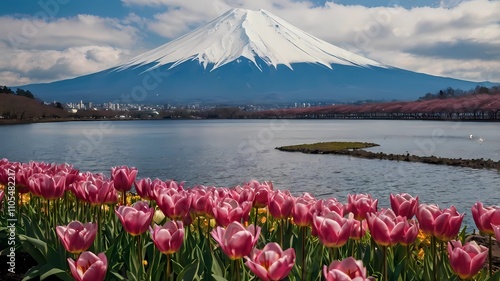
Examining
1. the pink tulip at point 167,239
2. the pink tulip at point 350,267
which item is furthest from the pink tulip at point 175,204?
the pink tulip at point 350,267

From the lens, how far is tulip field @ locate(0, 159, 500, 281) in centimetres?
249

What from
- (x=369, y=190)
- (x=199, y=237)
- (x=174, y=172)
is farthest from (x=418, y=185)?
(x=199, y=237)

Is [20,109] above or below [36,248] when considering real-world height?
below

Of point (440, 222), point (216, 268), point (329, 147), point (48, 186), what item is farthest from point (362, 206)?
point (329, 147)

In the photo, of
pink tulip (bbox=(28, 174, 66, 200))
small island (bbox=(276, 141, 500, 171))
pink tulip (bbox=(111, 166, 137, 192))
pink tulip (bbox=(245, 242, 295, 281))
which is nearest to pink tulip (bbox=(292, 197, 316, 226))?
pink tulip (bbox=(245, 242, 295, 281))

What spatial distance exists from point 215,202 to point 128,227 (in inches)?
26.0

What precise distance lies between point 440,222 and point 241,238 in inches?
44.7

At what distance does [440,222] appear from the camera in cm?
291

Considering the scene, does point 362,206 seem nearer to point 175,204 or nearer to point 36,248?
point 175,204

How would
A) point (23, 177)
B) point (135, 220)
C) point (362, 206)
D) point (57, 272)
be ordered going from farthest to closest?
point (23, 177) < point (362, 206) < point (57, 272) < point (135, 220)

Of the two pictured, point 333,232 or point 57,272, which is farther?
point 57,272

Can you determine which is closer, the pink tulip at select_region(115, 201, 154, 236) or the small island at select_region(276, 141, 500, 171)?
the pink tulip at select_region(115, 201, 154, 236)

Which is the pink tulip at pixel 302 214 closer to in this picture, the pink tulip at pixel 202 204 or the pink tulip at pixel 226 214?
the pink tulip at pixel 226 214

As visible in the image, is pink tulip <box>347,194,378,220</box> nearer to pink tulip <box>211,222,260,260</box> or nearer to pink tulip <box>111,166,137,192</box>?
pink tulip <box>211,222,260,260</box>
